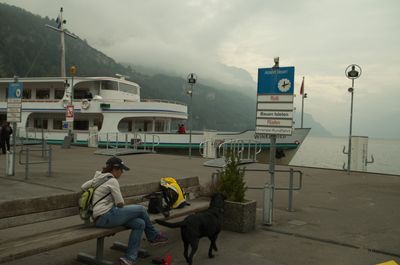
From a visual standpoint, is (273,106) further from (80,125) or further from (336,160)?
(336,160)

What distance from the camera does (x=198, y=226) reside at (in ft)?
15.3

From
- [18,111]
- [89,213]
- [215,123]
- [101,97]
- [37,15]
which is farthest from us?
[37,15]

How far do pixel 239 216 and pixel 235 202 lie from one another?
0.70 ft

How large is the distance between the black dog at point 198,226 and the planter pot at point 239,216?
932 millimetres

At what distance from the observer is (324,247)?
18.6 feet

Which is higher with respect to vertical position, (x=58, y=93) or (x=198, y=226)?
(x=58, y=93)

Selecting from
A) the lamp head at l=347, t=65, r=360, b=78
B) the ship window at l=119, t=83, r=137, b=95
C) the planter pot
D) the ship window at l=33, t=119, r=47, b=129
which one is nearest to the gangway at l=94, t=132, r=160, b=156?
the ship window at l=119, t=83, r=137, b=95

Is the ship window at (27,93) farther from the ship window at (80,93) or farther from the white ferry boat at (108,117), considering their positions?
the ship window at (80,93)

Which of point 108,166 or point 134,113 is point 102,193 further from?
point 134,113

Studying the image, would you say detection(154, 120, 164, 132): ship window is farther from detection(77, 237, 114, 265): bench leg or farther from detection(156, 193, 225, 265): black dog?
detection(77, 237, 114, 265): bench leg

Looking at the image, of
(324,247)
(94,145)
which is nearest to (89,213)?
(324,247)

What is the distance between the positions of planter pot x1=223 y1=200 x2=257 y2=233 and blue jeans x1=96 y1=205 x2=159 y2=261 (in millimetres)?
1906

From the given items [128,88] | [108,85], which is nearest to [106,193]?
[108,85]

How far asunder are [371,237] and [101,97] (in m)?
23.2
